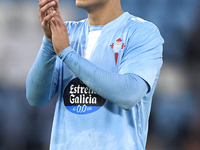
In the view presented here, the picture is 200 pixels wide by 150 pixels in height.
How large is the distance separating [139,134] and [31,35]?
9.29 ft

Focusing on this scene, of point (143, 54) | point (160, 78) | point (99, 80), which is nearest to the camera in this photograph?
point (99, 80)

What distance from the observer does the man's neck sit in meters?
1.67

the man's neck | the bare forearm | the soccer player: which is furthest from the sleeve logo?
the bare forearm

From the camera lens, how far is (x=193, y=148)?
3.99m

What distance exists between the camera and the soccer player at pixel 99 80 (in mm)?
1383

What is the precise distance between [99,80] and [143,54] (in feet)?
0.85

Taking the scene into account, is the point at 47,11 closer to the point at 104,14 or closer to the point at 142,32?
the point at 104,14

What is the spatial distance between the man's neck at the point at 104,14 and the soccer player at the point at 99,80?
0.01 meters

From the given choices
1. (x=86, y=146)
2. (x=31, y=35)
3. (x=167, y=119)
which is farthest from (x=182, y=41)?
(x=86, y=146)

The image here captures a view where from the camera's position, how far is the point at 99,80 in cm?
136

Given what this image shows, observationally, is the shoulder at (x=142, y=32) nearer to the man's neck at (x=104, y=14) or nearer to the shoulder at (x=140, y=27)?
the shoulder at (x=140, y=27)

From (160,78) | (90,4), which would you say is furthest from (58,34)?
(160,78)

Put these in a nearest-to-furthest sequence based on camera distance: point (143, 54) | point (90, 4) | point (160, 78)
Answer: point (143, 54) → point (90, 4) → point (160, 78)

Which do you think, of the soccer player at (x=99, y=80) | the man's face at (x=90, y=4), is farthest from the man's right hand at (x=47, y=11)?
the man's face at (x=90, y=4)
